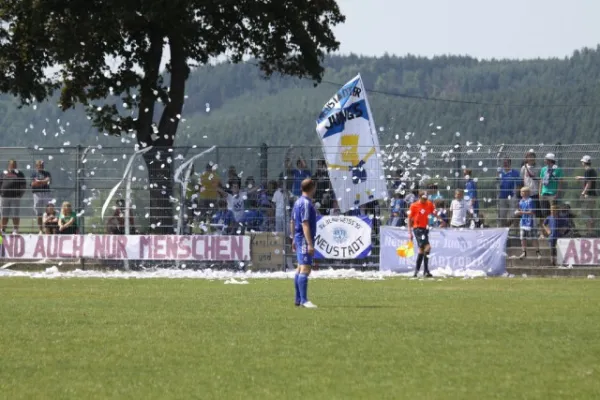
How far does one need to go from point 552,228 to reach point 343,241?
16.4 feet

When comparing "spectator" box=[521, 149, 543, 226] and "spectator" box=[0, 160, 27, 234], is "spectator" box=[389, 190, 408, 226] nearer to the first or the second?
"spectator" box=[521, 149, 543, 226]

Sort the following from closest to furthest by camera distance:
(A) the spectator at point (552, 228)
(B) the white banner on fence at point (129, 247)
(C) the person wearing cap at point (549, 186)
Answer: (A) the spectator at point (552, 228), (C) the person wearing cap at point (549, 186), (B) the white banner on fence at point (129, 247)

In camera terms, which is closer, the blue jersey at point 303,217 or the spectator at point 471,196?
the blue jersey at point 303,217

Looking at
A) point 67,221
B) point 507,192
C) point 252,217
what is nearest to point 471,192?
point 507,192

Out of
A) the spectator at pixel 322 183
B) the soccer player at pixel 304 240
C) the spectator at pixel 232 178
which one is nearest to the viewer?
the soccer player at pixel 304 240

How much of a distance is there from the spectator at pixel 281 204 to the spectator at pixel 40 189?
233 inches

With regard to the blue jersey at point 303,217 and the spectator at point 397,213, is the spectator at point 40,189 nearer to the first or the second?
the spectator at point 397,213

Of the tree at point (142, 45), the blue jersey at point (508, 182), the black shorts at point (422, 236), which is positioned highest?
the tree at point (142, 45)

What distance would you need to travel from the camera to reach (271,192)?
1324 inches

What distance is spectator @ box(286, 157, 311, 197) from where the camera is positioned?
109 feet

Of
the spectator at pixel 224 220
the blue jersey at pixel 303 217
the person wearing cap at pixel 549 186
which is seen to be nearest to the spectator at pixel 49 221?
the spectator at pixel 224 220

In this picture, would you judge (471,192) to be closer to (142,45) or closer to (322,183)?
(322,183)

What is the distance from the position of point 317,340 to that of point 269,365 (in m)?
2.22

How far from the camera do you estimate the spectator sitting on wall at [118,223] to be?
34.2m
